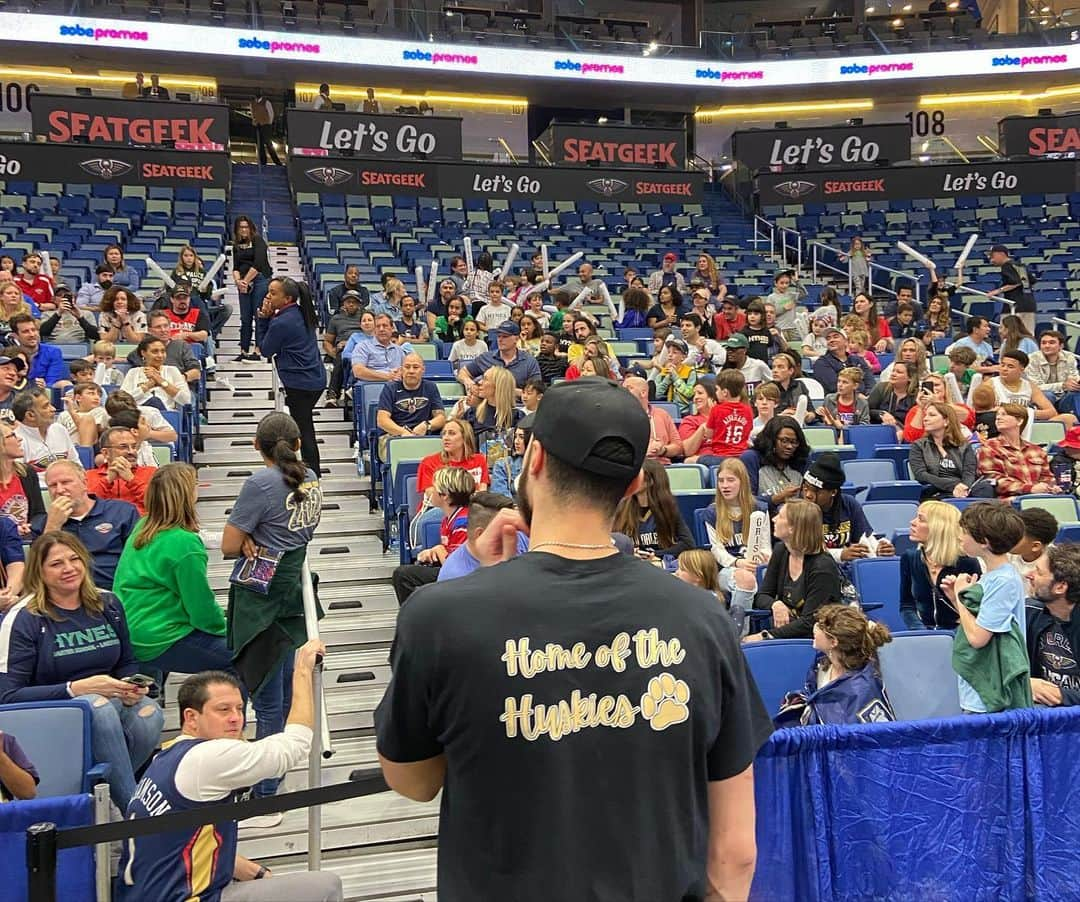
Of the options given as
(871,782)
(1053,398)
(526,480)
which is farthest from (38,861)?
(1053,398)

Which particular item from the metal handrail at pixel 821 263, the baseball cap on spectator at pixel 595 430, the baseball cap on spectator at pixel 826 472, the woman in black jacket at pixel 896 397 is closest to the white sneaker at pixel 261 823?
the baseball cap on spectator at pixel 826 472

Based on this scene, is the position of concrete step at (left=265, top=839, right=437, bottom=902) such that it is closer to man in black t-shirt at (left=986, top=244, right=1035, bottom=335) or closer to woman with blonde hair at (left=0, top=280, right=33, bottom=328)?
woman with blonde hair at (left=0, top=280, right=33, bottom=328)

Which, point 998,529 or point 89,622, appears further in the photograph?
point 89,622

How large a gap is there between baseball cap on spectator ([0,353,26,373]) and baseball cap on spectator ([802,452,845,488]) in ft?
15.3

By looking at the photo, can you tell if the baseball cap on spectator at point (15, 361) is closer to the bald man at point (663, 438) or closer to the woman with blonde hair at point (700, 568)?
the bald man at point (663, 438)

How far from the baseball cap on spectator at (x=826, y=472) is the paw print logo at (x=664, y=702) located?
13.1ft

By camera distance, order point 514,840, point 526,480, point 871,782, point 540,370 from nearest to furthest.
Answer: point 514,840, point 526,480, point 871,782, point 540,370

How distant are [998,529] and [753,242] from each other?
17.4 metres

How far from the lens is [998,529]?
3465 mm

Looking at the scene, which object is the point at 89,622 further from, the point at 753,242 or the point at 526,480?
the point at 753,242

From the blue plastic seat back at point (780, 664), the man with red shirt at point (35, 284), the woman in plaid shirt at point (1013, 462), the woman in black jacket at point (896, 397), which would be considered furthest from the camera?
the man with red shirt at point (35, 284)

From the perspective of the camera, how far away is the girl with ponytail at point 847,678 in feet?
11.6

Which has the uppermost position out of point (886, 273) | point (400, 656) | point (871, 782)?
point (886, 273)

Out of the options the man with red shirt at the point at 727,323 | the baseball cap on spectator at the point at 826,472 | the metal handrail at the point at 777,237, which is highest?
the metal handrail at the point at 777,237
